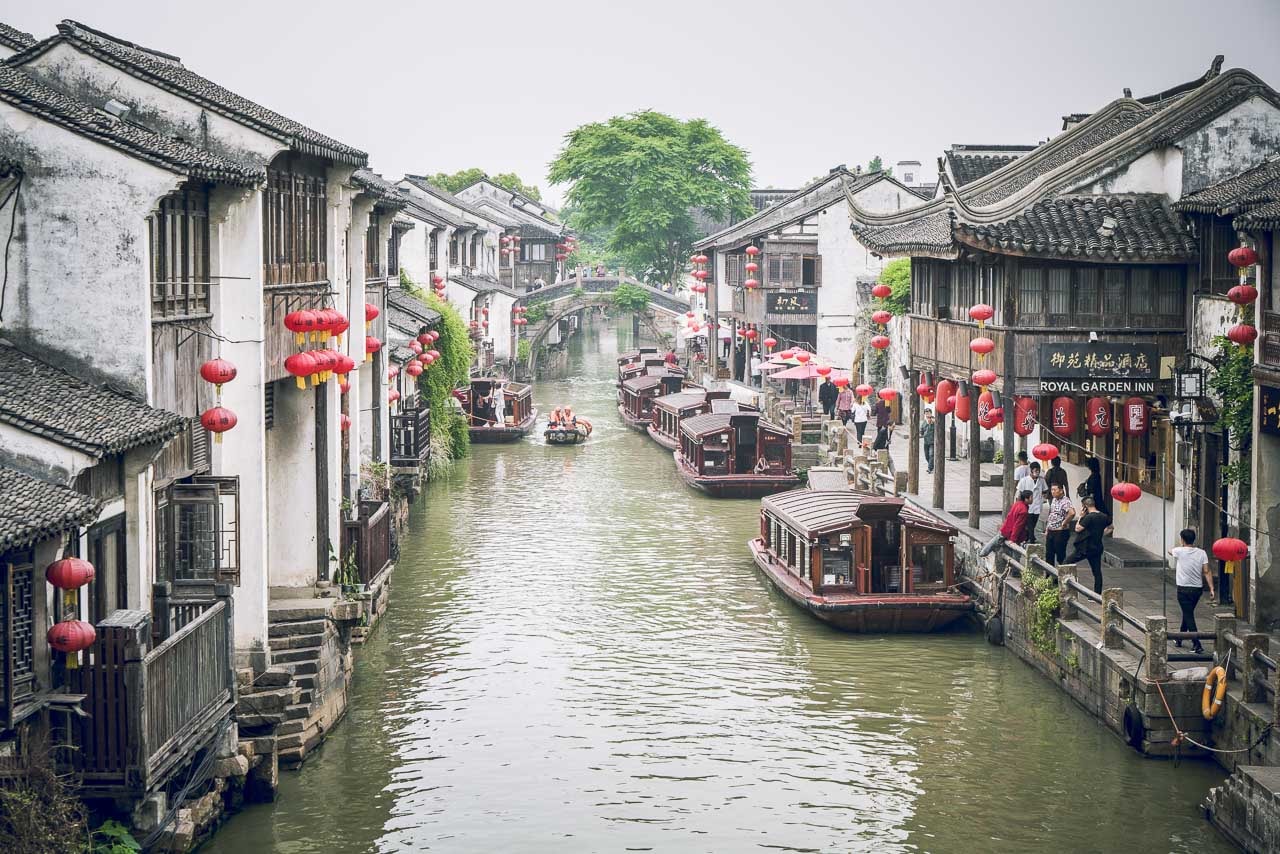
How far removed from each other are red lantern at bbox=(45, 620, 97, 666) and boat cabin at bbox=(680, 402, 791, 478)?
28.0 metres

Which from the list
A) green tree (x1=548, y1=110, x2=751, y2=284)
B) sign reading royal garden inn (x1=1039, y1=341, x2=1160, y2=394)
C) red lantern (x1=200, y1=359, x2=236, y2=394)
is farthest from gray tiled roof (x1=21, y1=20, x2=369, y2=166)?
green tree (x1=548, y1=110, x2=751, y2=284)

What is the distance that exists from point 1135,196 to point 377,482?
14.9 metres

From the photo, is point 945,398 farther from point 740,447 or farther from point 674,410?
point 674,410

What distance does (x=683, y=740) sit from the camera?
20.0m

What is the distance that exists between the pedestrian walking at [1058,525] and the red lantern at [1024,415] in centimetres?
199

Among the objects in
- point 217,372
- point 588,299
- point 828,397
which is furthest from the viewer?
point 588,299

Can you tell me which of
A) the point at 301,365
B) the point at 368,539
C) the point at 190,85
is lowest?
the point at 368,539

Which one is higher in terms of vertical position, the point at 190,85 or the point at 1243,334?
the point at 190,85

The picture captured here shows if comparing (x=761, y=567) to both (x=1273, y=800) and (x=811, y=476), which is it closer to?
(x=811, y=476)

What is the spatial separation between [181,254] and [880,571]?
40.8ft

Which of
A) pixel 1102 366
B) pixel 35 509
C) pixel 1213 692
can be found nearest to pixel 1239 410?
pixel 1102 366

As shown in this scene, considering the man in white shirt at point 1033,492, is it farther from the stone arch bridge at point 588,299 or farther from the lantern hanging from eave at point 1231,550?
the stone arch bridge at point 588,299

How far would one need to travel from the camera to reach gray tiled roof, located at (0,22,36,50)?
19797 millimetres

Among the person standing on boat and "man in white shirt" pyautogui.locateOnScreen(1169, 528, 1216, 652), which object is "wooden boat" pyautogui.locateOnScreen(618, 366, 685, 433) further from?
"man in white shirt" pyautogui.locateOnScreen(1169, 528, 1216, 652)
